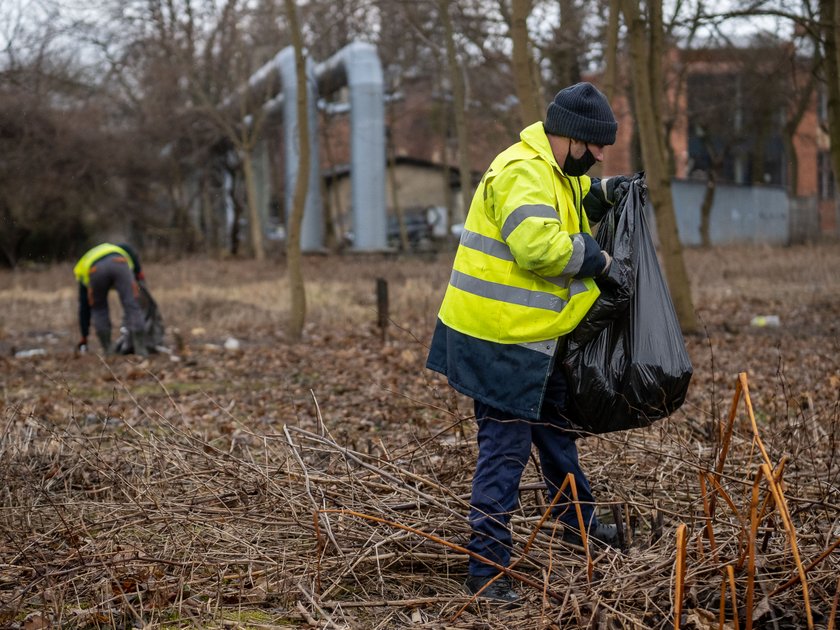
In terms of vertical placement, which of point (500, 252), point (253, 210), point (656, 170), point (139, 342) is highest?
point (253, 210)

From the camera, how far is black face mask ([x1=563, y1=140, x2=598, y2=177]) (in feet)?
12.5

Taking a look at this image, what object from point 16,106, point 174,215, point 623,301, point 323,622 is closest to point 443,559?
point 323,622

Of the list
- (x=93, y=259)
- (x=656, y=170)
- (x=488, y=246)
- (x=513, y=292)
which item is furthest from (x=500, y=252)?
(x=93, y=259)

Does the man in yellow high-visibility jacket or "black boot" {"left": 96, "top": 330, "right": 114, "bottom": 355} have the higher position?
the man in yellow high-visibility jacket

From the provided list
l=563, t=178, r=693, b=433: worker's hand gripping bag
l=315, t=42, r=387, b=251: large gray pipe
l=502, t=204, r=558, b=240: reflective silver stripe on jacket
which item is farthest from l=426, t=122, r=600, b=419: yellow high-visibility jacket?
l=315, t=42, r=387, b=251: large gray pipe

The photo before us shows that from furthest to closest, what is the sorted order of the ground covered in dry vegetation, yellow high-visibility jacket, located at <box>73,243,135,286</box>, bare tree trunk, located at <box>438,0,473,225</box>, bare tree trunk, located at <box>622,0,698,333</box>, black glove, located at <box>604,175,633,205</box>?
bare tree trunk, located at <box>438,0,473,225</box> → yellow high-visibility jacket, located at <box>73,243,135,286</box> → bare tree trunk, located at <box>622,0,698,333</box> → black glove, located at <box>604,175,633,205</box> → the ground covered in dry vegetation

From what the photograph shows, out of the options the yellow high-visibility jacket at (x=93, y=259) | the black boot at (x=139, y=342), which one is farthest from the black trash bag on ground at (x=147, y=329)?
the yellow high-visibility jacket at (x=93, y=259)

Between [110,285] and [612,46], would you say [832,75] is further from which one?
[110,285]

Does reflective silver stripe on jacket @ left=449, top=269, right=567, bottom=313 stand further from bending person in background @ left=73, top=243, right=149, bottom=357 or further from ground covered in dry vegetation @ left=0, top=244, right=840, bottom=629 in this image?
bending person in background @ left=73, top=243, right=149, bottom=357

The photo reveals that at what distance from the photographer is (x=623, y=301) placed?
12.6ft

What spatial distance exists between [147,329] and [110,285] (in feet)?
2.10

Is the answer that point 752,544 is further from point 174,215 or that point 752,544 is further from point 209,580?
point 174,215

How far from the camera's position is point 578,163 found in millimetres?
3826

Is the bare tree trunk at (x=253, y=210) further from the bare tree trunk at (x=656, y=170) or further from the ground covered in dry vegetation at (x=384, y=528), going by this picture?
the ground covered in dry vegetation at (x=384, y=528)
